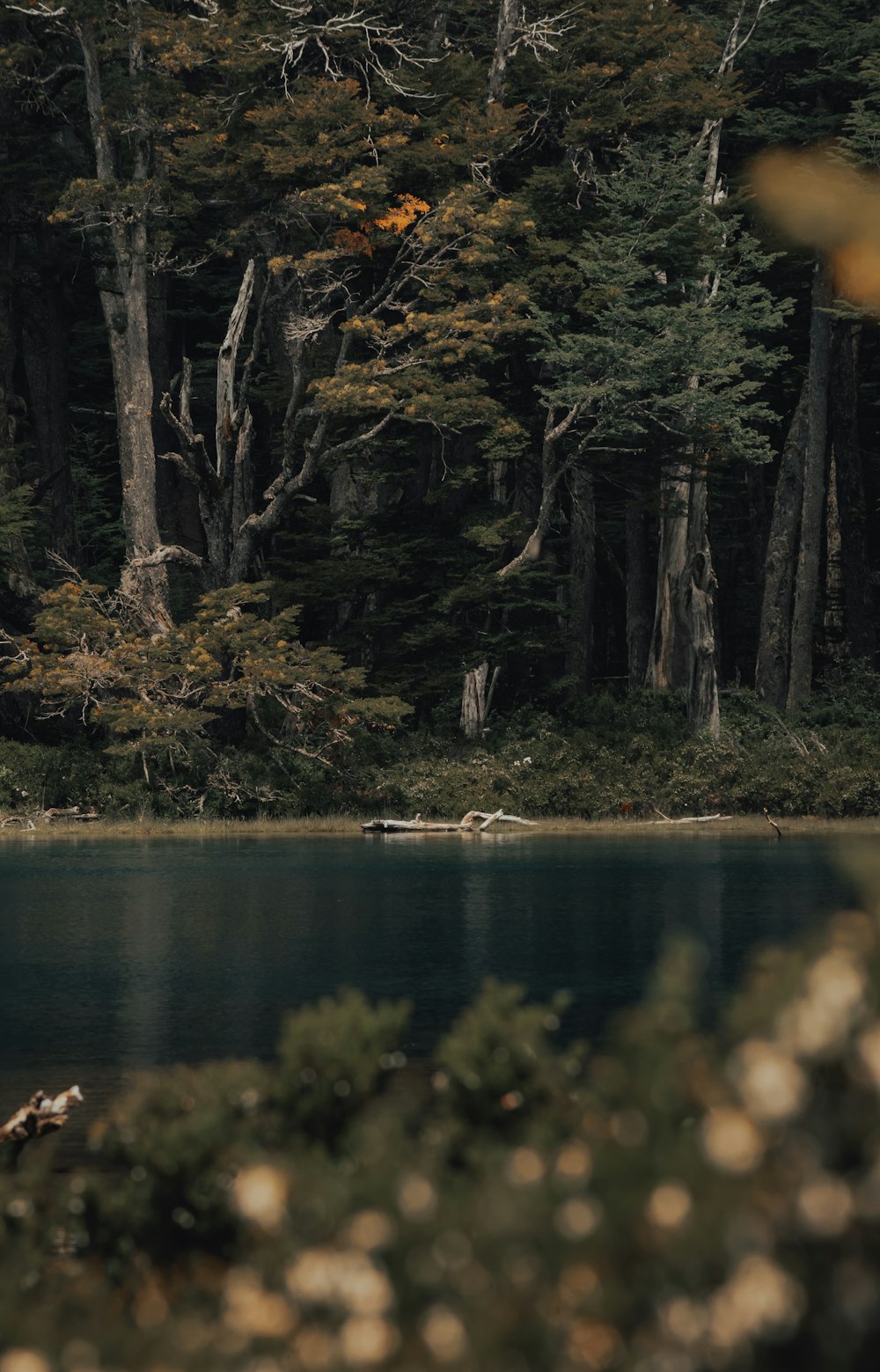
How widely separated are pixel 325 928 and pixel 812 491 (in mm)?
28125

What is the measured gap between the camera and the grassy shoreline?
118ft

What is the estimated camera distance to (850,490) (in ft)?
156

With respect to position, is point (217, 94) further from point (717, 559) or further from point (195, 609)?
point (717, 559)

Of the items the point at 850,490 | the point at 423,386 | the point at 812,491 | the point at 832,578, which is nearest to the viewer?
the point at 423,386

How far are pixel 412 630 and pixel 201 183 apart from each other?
10.8 metres

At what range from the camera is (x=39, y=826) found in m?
37.6

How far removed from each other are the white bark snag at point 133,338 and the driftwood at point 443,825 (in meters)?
6.73

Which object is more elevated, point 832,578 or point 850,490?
point 850,490

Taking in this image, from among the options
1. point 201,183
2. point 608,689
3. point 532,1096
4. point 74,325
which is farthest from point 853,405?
point 532,1096

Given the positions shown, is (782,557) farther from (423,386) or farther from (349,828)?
(349,828)

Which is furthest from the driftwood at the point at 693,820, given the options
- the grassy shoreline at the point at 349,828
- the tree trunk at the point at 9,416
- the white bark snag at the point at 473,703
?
the tree trunk at the point at 9,416

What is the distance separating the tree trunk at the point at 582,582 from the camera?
4600 centimetres

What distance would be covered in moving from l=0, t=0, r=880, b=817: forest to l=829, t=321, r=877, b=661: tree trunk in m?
0.10

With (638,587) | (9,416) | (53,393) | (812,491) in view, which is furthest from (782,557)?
(9,416)
